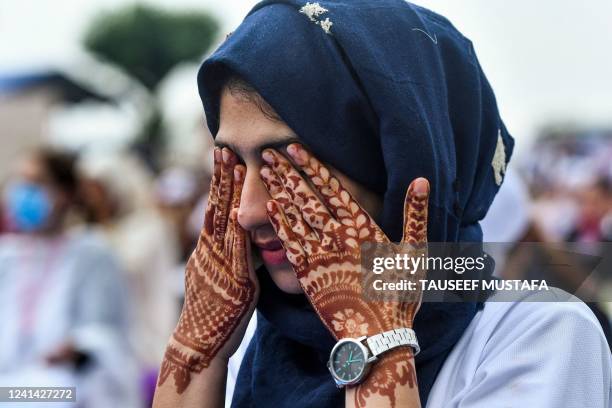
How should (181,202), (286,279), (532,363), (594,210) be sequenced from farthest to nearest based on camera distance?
(181,202) → (594,210) → (286,279) → (532,363)

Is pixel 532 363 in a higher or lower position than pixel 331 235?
lower

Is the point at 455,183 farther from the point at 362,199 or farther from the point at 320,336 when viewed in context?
the point at 320,336

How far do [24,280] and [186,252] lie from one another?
2.31 m

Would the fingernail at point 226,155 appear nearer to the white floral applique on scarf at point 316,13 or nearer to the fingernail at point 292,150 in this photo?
the fingernail at point 292,150

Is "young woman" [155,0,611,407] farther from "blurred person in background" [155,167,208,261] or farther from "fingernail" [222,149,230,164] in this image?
"blurred person in background" [155,167,208,261]

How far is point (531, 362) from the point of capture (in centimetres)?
166

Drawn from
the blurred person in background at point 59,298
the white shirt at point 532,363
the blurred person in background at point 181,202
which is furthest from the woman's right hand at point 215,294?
the blurred person in background at point 181,202

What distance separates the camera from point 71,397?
2.70 metres

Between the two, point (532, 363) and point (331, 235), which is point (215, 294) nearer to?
point (331, 235)

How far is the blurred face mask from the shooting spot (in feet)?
16.9

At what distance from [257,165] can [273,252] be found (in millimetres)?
181

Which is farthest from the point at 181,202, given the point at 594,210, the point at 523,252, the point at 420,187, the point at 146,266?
the point at 420,187

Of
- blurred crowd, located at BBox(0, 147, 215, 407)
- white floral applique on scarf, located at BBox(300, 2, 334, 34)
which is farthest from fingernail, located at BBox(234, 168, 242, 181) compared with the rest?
blurred crowd, located at BBox(0, 147, 215, 407)

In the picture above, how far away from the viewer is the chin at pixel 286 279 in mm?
1866
